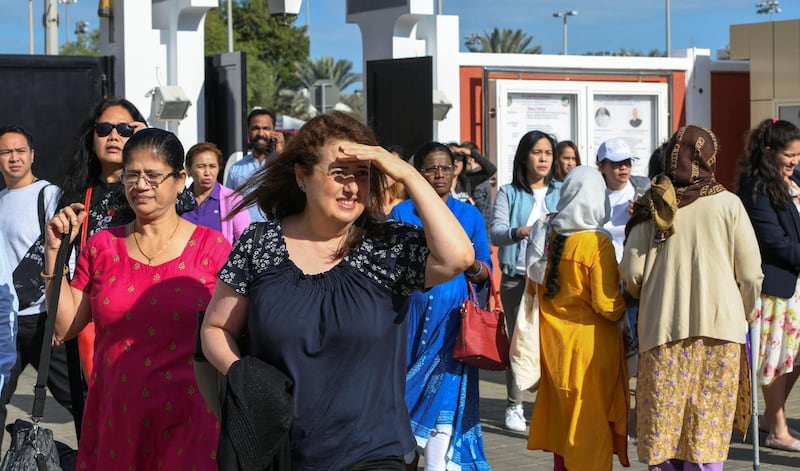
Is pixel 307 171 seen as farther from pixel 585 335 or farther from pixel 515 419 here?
pixel 515 419

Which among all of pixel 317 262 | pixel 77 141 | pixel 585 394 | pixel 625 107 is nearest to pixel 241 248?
pixel 317 262

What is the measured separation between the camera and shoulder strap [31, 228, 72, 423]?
168 inches

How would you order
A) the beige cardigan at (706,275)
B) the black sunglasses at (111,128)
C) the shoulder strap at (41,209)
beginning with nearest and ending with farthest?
the black sunglasses at (111,128), the beige cardigan at (706,275), the shoulder strap at (41,209)

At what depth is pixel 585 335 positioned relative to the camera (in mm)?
6430

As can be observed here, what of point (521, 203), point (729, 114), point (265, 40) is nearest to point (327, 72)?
point (265, 40)

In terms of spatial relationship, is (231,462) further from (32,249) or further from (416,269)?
(32,249)

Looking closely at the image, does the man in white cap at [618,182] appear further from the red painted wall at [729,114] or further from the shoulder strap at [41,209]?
the red painted wall at [729,114]

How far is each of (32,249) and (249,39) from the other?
6987 cm

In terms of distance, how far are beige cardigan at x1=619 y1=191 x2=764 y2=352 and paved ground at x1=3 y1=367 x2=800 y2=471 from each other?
1666mm

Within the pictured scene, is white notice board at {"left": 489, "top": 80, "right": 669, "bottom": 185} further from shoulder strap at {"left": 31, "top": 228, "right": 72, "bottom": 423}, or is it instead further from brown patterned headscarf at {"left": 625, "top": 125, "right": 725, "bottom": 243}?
shoulder strap at {"left": 31, "top": 228, "right": 72, "bottom": 423}

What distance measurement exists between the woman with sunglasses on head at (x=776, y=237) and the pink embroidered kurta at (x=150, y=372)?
170 inches

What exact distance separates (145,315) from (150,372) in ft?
0.67

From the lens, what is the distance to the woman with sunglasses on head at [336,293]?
353 cm

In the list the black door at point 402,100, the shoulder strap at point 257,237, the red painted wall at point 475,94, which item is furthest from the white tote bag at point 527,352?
the red painted wall at point 475,94
